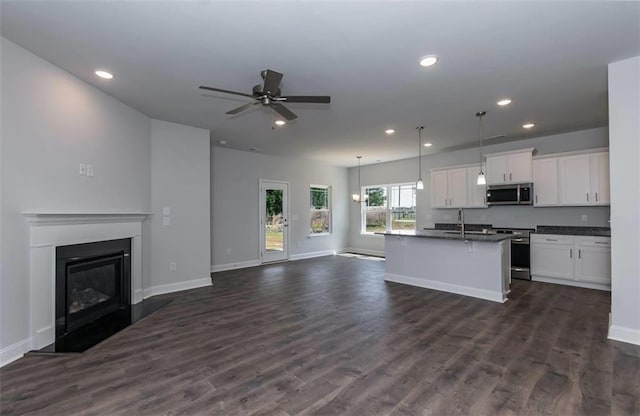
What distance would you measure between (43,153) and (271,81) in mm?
2370

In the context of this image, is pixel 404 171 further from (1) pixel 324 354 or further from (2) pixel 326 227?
(1) pixel 324 354

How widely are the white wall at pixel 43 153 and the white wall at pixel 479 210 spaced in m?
6.50

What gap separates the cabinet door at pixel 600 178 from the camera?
4.99 metres

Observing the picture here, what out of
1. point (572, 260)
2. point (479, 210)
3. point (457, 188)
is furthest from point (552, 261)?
point (457, 188)

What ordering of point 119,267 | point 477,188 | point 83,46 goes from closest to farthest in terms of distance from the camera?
1. point 83,46
2. point 119,267
3. point 477,188

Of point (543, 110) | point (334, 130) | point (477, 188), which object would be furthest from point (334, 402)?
point (477, 188)

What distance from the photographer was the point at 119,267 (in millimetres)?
4098

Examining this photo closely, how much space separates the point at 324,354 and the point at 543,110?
14.8ft

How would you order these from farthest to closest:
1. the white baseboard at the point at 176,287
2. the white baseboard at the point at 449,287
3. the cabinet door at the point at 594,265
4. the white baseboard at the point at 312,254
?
the white baseboard at the point at 312,254 → the cabinet door at the point at 594,265 → the white baseboard at the point at 176,287 → the white baseboard at the point at 449,287

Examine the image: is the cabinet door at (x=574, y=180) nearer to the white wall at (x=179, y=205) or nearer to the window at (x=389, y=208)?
the window at (x=389, y=208)

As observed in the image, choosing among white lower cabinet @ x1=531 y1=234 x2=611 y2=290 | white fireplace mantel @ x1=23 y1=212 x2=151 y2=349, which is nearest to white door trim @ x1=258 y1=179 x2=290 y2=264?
white fireplace mantel @ x1=23 y1=212 x2=151 y2=349

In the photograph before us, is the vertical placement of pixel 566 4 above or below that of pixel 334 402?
above

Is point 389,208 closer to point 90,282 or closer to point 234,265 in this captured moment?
point 234,265

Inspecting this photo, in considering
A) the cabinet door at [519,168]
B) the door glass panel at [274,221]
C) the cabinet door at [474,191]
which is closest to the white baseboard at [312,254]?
the door glass panel at [274,221]
